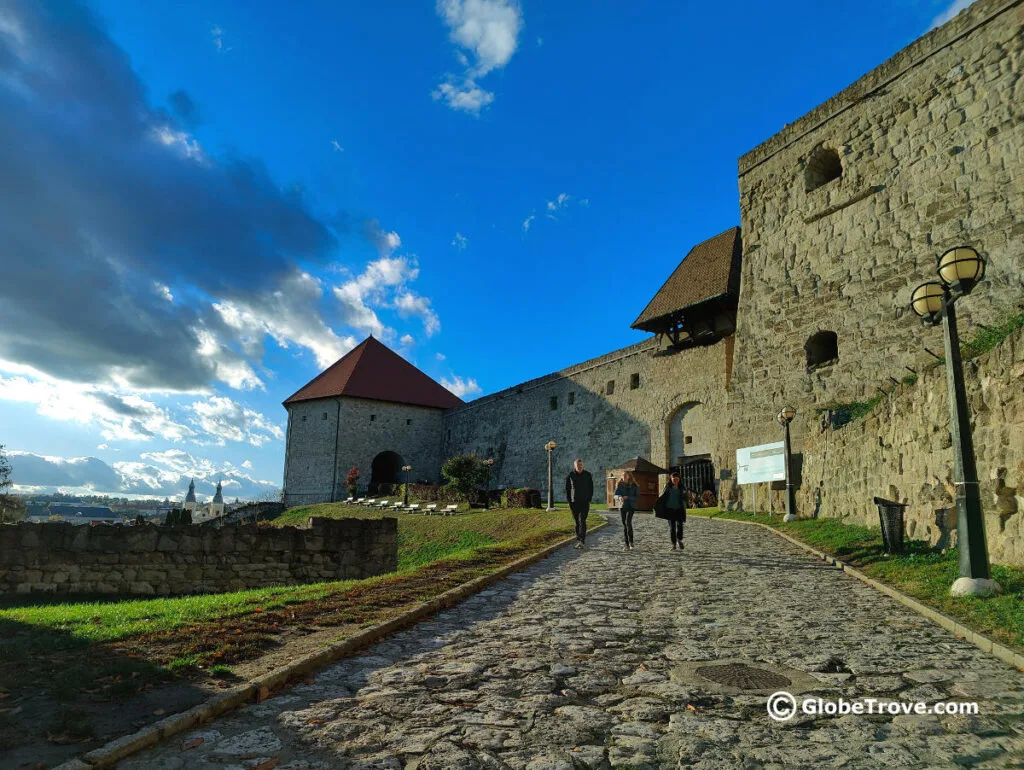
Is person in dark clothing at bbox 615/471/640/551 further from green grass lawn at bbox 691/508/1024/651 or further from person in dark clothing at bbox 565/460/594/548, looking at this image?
green grass lawn at bbox 691/508/1024/651

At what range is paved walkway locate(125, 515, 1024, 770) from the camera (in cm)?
268

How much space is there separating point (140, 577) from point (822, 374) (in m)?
16.9

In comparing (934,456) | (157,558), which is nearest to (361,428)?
(157,558)

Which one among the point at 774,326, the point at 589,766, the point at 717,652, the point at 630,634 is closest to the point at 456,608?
the point at 630,634

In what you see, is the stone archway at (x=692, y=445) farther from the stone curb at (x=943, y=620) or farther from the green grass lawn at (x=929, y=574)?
the stone curb at (x=943, y=620)

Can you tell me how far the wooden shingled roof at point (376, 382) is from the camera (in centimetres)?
4231

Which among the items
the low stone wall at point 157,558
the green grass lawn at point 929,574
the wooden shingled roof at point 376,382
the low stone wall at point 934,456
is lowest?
the low stone wall at point 157,558

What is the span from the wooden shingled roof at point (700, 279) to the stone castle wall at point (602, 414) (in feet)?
6.79

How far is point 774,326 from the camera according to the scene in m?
18.3

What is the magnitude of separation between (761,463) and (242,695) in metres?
15.5

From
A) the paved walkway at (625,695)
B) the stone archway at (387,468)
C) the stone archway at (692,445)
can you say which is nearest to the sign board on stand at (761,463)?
the stone archway at (692,445)

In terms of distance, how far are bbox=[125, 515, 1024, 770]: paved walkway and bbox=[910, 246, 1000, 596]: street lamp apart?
33.0 inches

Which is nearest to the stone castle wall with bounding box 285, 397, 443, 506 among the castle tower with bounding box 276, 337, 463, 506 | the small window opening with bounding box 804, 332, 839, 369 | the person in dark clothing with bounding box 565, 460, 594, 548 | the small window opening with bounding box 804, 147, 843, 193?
the castle tower with bounding box 276, 337, 463, 506

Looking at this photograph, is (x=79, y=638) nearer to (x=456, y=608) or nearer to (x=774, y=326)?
(x=456, y=608)
